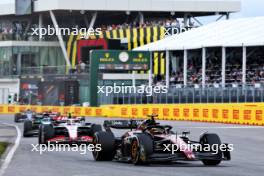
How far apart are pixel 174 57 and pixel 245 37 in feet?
30.7

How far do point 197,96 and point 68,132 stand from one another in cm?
2505

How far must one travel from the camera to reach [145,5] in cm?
8200

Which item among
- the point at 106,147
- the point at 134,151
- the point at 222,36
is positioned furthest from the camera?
the point at 222,36

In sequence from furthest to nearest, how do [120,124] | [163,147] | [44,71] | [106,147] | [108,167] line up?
[44,71]
[120,124]
[106,147]
[163,147]
[108,167]

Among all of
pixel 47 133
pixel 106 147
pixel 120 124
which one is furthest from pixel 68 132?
pixel 106 147

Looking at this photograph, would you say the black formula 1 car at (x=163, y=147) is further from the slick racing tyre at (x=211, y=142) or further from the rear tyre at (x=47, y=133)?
the rear tyre at (x=47, y=133)

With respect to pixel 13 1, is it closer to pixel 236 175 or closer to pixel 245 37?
pixel 245 37

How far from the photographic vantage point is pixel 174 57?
2377 inches

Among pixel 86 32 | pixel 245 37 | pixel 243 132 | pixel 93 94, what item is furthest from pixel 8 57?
pixel 243 132

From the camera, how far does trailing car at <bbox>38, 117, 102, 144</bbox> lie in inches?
976

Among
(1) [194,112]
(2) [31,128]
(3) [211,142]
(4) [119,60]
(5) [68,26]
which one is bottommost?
(2) [31,128]

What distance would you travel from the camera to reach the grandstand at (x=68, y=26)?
75812 mm

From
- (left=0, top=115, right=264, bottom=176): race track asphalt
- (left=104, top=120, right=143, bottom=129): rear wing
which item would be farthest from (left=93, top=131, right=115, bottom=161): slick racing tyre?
(left=104, top=120, right=143, bottom=129): rear wing

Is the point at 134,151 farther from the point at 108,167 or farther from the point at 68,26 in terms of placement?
the point at 68,26
